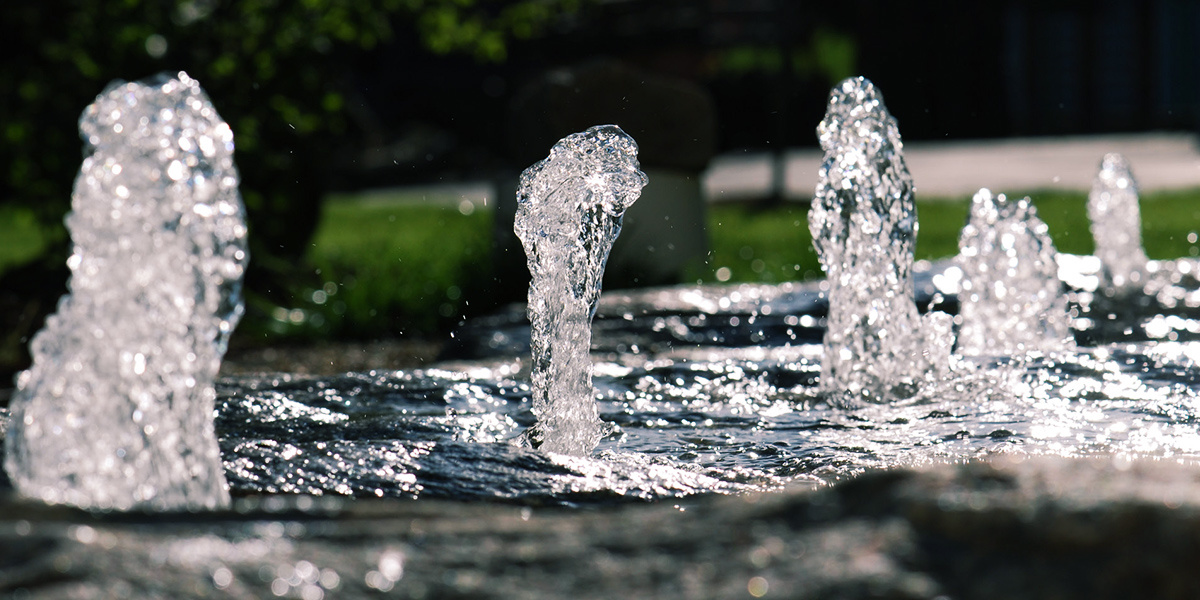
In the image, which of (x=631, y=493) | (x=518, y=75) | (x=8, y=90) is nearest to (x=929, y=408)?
(x=631, y=493)

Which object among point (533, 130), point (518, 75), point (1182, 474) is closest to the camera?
point (1182, 474)

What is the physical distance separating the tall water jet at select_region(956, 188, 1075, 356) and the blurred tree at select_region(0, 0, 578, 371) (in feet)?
9.56

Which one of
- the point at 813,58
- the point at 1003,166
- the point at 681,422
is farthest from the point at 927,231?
the point at 681,422

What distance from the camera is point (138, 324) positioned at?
207 cm

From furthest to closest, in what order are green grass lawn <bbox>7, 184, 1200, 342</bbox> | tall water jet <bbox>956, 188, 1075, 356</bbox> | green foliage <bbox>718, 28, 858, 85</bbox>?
1. green foliage <bbox>718, 28, 858, 85</bbox>
2. green grass lawn <bbox>7, 184, 1200, 342</bbox>
3. tall water jet <bbox>956, 188, 1075, 356</bbox>

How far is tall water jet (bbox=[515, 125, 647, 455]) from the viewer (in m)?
3.12

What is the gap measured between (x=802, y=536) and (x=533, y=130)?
5521 millimetres

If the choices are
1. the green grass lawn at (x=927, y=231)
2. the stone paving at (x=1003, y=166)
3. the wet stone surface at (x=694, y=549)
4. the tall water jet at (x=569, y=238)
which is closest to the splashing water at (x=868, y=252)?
the tall water jet at (x=569, y=238)

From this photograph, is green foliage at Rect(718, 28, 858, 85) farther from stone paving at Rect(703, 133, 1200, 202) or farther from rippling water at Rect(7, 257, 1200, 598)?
rippling water at Rect(7, 257, 1200, 598)

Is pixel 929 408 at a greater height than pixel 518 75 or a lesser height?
lesser

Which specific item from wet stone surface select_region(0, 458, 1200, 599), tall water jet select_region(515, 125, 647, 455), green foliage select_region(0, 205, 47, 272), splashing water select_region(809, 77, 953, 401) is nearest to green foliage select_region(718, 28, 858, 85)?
green foliage select_region(0, 205, 47, 272)

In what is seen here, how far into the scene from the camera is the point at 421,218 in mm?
11867

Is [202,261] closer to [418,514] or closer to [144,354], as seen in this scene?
[144,354]

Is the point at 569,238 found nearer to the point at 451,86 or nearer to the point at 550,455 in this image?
the point at 550,455
